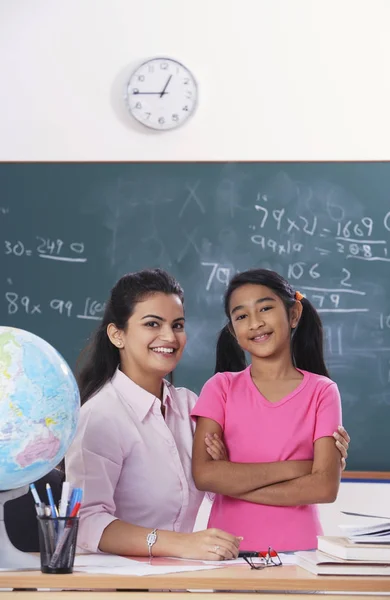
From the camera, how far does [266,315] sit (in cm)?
217

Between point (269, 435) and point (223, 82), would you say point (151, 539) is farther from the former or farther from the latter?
point (223, 82)

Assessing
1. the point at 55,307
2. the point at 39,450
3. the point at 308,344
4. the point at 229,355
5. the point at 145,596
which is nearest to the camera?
the point at 145,596

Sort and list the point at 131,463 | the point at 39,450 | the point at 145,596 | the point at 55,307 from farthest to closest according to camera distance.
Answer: the point at 55,307 → the point at 131,463 → the point at 39,450 → the point at 145,596

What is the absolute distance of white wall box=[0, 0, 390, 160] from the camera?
377 centimetres

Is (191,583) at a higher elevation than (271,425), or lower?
lower

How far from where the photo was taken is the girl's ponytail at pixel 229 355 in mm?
2418

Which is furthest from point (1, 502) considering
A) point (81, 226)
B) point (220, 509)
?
point (81, 226)

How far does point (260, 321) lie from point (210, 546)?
26.0 inches

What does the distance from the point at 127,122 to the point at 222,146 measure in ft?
1.44

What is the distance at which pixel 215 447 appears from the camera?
2039mm

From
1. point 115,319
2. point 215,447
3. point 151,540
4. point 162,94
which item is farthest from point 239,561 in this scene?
point 162,94

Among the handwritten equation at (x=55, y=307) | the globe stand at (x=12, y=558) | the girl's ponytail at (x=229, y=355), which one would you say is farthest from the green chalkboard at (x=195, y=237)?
the globe stand at (x=12, y=558)

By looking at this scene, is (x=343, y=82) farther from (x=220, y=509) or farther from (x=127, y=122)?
(x=220, y=509)

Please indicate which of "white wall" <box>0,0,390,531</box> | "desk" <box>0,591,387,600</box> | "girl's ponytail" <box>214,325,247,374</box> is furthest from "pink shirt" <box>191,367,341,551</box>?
"white wall" <box>0,0,390,531</box>
